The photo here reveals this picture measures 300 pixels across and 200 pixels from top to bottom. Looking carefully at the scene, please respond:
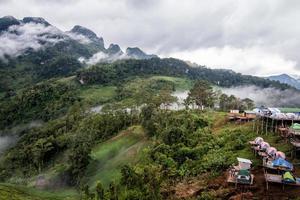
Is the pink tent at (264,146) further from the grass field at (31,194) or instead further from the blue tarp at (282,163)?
the grass field at (31,194)

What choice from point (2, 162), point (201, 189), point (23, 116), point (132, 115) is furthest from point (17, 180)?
point (23, 116)

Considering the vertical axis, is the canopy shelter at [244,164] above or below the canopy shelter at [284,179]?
above

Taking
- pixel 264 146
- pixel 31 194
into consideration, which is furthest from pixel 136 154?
pixel 264 146

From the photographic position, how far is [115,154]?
99.0 metres

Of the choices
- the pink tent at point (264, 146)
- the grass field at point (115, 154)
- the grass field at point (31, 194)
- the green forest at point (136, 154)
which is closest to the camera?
the pink tent at point (264, 146)

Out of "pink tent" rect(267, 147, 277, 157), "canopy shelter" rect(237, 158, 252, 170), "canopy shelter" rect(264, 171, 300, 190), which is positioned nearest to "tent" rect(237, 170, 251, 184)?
"canopy shelter" rect(237, 158, 252, 170)

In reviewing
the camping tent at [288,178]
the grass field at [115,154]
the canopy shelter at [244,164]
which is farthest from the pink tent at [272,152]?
the grass field at [115,154]

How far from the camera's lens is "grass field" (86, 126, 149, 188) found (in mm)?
87125

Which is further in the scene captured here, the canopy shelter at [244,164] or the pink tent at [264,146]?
the pink tent at [264,146]

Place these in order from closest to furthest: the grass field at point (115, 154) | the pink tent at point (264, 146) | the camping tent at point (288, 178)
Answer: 1. the camping tent at point (288, 178)
2. the pink tent at point (264, 146)
3. the grass field at point (115, 154)

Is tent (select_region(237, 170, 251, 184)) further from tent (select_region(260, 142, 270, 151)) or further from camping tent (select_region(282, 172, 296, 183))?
tent (select_region(260, 142, 270, 151))

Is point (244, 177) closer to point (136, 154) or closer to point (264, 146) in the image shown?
point (264, 146)

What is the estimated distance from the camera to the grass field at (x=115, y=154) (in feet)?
286

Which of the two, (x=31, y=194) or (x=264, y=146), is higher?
(x=264, y=146)
